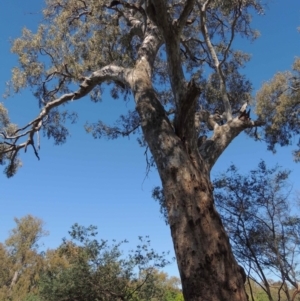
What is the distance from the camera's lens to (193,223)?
9.00 ft

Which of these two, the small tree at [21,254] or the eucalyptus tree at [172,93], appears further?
the small tree at [21,254]

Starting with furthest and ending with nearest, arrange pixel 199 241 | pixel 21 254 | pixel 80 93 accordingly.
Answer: pixel 21 254
pixel 80 93
pixel 199 241

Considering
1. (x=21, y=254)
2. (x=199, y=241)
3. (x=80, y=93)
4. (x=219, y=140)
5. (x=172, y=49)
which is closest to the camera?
(x=199, y=241)

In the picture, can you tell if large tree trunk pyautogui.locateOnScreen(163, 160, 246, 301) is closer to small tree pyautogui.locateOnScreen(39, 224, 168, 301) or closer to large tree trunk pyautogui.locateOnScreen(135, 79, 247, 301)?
large tree trunk pyautogui.locateOnScreen(135, 79, 247, 301)

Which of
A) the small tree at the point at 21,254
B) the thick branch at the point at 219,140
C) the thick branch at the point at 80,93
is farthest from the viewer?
the small tree at the point at 21,254

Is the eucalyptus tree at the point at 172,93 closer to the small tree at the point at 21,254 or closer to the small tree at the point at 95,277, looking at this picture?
the small tree at the point at 95,277

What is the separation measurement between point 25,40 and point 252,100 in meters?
5.94

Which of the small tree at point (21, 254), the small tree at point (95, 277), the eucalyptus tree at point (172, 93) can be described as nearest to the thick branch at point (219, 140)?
the eucalyptus tree at point (172, 93)

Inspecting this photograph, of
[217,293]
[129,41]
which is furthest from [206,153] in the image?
[129,41]

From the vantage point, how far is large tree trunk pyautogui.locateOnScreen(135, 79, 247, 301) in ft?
8.02

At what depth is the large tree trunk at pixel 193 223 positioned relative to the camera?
2443 millimetres

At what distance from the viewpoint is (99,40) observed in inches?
306

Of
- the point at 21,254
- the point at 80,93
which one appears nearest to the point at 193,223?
the point at 80,93

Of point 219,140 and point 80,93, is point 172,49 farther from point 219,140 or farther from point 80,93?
point 80,93
